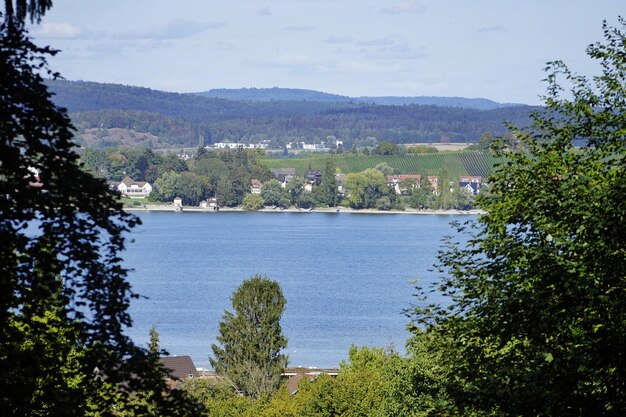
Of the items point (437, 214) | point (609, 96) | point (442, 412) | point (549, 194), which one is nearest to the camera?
point (442, 412)

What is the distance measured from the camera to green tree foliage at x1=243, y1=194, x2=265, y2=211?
15438 cm

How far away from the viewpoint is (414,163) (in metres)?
179

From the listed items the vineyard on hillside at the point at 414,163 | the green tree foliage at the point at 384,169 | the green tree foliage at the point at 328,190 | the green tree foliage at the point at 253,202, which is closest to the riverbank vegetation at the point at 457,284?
the green tree foliage at the point at 328,190

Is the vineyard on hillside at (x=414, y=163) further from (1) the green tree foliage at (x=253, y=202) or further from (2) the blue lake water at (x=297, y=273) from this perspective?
(2) the blue lake water at (x=297, y=273)

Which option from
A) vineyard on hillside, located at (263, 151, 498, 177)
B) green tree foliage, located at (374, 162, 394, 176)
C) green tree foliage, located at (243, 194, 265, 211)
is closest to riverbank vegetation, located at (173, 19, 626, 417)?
green tree foliage, located at (243, 194, 265, 211)

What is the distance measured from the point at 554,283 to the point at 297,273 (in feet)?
223

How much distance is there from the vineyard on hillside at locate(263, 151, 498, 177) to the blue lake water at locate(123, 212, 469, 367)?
32913 mm

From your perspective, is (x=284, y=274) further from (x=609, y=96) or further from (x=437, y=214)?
(x=437, y=214)

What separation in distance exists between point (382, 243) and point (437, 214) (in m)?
47.5

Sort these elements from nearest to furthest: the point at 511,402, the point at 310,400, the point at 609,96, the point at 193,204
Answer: the point at 511,402, the point at 609,96, the point at 310,400, the point at 193,204

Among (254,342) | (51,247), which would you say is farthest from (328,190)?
(51,247)

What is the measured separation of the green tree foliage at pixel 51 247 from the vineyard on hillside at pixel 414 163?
16631 cm

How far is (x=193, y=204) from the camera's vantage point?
520ft

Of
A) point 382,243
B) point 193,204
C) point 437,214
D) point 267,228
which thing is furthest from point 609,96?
point 193,204
